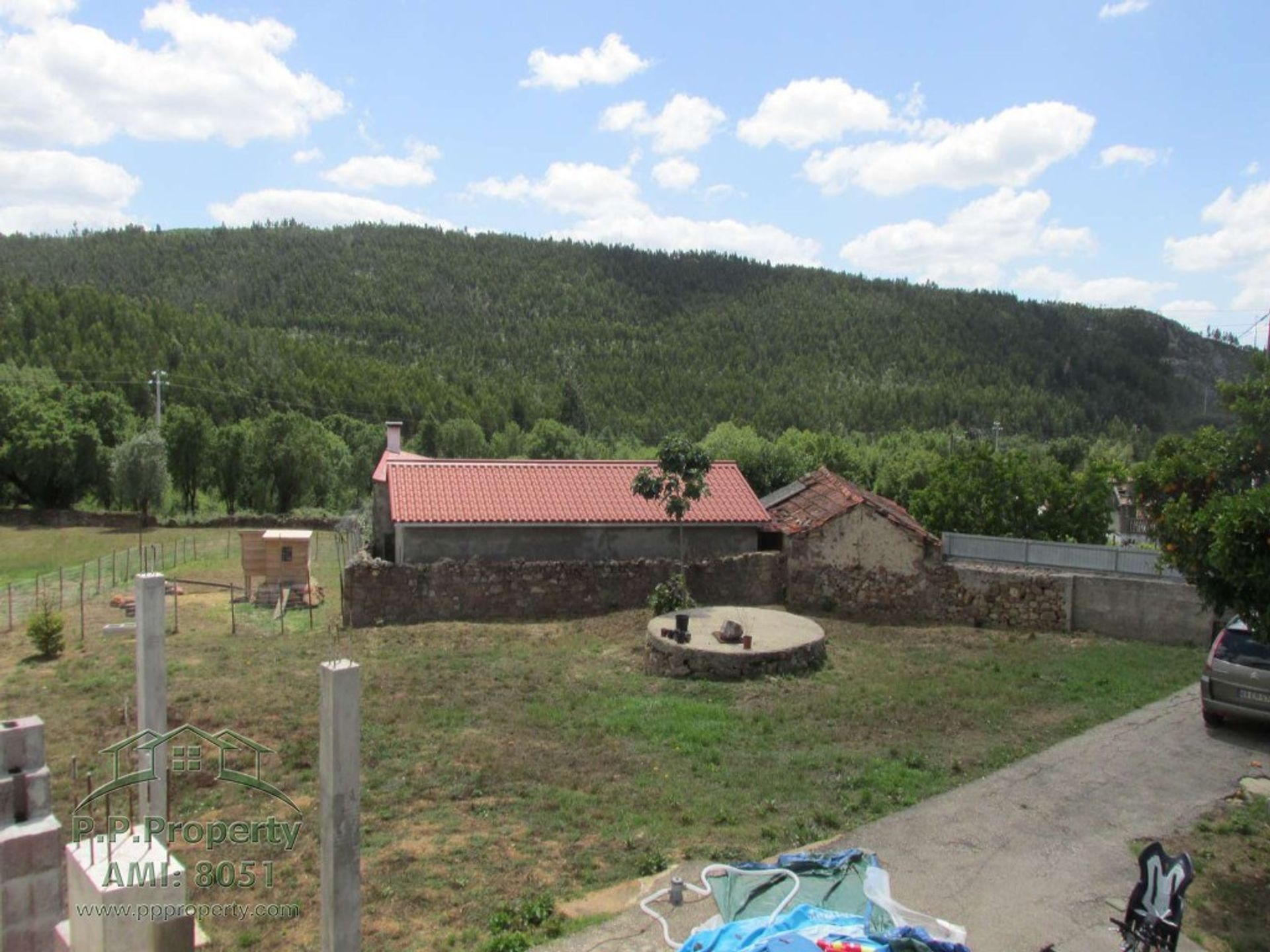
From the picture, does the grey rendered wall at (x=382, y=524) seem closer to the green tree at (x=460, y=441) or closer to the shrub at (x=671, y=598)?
the shrub at (x=671, y=598)

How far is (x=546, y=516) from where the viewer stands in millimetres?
22062

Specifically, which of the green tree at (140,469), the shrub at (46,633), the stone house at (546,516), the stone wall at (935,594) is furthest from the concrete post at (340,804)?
the green tree at (140,469)

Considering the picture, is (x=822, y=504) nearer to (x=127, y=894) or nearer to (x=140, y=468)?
(x=127, y=894)

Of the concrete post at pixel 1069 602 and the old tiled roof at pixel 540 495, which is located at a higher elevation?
the old tiled roof at pixel 540 495

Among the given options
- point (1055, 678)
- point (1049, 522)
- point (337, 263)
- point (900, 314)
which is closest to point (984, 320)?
point (900, 314)

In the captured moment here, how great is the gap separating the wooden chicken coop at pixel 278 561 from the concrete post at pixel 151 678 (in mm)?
16240

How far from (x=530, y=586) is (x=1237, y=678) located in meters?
13.8

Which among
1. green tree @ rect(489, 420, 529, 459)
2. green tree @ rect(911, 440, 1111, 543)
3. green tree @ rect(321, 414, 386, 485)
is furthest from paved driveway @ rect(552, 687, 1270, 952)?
green tree @ rect(489, 420, 529, 459)

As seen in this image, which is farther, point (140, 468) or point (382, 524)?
point (140, 468)

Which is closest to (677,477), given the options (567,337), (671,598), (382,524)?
(671,598)

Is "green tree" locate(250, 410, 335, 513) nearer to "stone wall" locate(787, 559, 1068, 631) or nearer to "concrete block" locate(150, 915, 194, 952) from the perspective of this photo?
"stone wall" locate(787, 559, 1068, 631)

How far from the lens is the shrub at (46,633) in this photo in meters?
17.3

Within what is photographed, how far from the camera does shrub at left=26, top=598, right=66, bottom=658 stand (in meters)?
17.3

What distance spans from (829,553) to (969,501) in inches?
268
